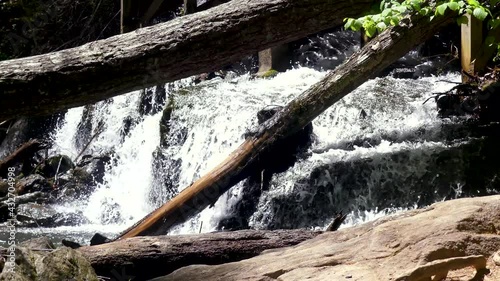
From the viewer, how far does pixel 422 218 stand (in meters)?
2.94

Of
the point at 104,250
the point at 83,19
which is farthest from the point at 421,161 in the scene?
the point at 83,19

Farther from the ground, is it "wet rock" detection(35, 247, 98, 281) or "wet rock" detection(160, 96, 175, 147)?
"wet rock" detection(160, 96, 175, 147)

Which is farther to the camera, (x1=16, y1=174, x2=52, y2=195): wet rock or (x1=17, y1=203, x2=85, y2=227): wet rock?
(x1=16, y1=174, x2=52, y2=195): wet rock

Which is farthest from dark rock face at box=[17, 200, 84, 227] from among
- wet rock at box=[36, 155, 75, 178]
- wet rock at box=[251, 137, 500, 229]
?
wet rock at box=[251, 137, 500, 229]

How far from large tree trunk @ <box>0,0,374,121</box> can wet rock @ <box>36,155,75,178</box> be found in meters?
6.05

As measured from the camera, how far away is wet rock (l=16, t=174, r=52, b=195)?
8445 mm

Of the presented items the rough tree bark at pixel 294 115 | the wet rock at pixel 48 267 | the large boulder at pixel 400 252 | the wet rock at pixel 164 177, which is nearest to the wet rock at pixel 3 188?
the wet rock at pixel 164 177

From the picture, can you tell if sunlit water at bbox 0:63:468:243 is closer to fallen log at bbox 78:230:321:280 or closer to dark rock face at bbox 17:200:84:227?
dark rock face at bbox 17:200:84:227

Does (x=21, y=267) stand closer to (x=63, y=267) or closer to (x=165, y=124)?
(x=63, y=267)

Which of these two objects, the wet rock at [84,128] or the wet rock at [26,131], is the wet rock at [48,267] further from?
the wet rock at [26,131]

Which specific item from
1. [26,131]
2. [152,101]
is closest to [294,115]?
[152,101]

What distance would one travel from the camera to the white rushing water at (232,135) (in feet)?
20.6

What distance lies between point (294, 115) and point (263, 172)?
93 cm

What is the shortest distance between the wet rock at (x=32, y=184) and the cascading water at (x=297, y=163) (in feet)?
2.11
